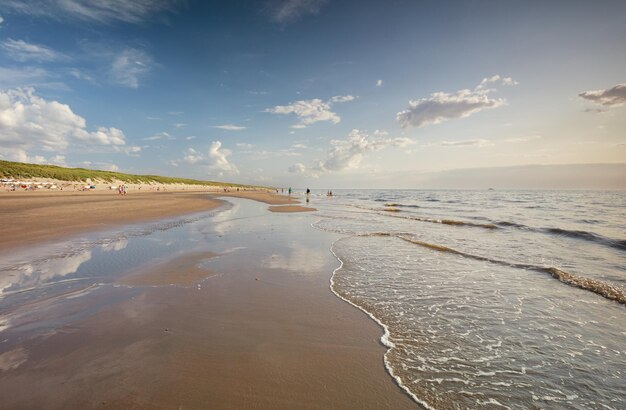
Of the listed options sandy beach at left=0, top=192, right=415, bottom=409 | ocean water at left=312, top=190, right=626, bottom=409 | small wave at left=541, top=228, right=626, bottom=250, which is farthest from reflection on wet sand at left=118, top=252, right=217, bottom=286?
small wave at left=541, top=228, right=626, bottom=250

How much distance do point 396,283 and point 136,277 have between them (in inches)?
301

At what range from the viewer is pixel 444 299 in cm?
700

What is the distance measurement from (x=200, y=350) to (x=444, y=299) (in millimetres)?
5905

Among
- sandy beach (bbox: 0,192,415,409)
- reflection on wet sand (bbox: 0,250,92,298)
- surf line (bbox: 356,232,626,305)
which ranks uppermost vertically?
reflection on wet sand (bbox: 0,250,92,298)

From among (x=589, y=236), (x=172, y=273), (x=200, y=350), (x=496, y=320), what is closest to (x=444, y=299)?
(x=496, y=320)

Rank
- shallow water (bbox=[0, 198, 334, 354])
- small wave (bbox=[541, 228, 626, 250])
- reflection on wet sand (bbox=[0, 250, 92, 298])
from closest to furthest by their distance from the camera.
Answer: shallow water (bbox=[0, 198, 334, 354])
reflection on wet sand (bbox=[0, 250, 92, 298])
small wave (bbox=[541, 228, 626, 250])

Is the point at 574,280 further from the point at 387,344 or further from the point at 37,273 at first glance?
the point at 37,273

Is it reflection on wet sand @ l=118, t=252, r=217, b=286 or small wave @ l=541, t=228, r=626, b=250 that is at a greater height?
reflection on wet sand @ l=118, t=252, r=217, b=286

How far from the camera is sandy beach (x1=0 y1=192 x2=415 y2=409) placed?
10.9ft

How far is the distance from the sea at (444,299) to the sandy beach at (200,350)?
20cm

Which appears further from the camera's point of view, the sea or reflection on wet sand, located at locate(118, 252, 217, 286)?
reflection on wet sand, located at locate(118, 252, 217, 286)

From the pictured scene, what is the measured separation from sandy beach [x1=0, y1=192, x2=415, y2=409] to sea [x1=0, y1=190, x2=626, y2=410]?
0.64 ft

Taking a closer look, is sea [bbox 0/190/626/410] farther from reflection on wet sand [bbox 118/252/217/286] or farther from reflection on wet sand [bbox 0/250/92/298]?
reflection on wet sand [bbox 118/252/217/286]

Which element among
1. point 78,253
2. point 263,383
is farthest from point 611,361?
point 78,253
